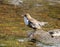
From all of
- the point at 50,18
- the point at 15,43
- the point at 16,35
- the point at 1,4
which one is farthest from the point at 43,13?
the point at 15,43

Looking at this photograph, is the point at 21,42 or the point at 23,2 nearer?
the point at 21,42

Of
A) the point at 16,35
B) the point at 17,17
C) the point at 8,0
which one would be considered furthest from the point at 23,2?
the point at 16,35

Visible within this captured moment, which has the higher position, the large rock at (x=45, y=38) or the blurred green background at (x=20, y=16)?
the large rock at (x=45, y=38)

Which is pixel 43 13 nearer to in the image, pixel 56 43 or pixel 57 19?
pixel 57 19

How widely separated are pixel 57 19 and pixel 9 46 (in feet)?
29.8

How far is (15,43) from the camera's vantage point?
46.6 feet

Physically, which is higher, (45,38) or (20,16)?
(45,38)

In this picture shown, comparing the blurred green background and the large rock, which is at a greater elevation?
the large rock

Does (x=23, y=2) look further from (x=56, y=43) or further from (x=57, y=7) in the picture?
(x=56, y=43)

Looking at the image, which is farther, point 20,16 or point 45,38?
point 20,16

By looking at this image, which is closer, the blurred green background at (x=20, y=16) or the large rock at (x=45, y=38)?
the large rock at (x=45, y=38)

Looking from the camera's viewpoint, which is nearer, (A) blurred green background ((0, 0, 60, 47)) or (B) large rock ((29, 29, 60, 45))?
(B) large rock ((29, 29, 60, 45))

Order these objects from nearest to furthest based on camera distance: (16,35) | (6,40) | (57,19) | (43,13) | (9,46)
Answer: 1. (9,46)
2. (6,40)
3. (16,35)
4. (57,19)
5. (43,13)

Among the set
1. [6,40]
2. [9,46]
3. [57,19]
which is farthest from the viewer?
[57,19]
